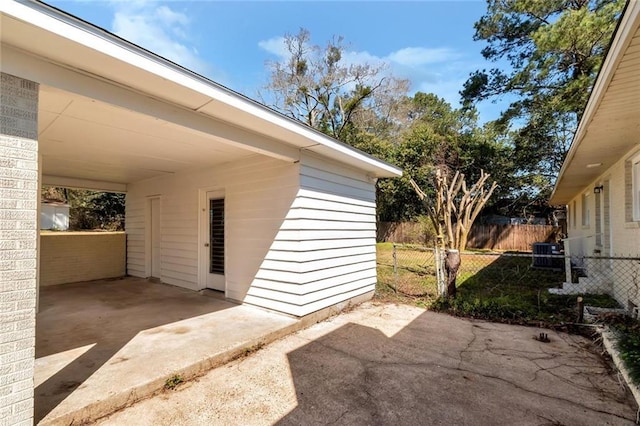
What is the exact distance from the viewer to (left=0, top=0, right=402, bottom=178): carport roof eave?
1750 mm

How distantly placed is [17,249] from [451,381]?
3.30 metres

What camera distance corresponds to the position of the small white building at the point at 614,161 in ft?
7.50

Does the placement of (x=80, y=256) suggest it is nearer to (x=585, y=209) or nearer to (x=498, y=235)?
(x=585, y=209)

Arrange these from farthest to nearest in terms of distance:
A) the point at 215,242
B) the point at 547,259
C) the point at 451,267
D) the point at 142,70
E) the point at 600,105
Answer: the point at 547,259 → the point at 215,242 → the point at 451,267 → the point at 600,105 → the point at 142,70

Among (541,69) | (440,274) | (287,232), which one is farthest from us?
(541,69)

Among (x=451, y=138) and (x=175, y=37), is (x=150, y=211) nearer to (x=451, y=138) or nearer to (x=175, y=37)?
(x=175, y=37)

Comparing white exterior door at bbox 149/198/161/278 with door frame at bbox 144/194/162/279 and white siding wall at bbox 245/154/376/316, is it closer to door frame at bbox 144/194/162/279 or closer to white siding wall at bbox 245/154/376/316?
door frame at bbox 144/194/162/279

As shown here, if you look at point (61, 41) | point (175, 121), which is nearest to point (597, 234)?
point (175, 121)

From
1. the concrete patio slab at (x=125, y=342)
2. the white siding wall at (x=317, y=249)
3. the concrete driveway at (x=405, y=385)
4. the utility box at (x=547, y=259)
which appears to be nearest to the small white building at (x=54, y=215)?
the concrete patio slab at (x=125, y=342)

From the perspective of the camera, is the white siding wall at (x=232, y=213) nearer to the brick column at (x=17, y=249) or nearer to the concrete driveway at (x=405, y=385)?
the concrete driveway at (x=405, y=385)

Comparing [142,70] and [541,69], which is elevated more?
[541,69]

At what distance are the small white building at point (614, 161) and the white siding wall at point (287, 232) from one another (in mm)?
3110

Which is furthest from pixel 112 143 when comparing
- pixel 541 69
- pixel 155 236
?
pixel 541 69

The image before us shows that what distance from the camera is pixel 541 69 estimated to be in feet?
37.1
